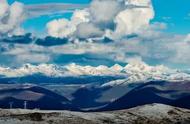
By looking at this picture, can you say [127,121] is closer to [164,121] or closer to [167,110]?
[164,121]

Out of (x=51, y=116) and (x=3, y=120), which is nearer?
(x=3, y=120)

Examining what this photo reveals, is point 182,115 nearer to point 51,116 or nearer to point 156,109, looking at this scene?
point 156,109

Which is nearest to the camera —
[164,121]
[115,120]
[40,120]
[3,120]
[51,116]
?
[3,120]

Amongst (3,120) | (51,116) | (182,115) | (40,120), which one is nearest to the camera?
(3,120)

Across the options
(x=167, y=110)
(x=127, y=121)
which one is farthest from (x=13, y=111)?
(x=167, y=110)

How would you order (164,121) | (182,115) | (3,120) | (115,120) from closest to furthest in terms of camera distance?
(3,120)
(115,120)
(164,121)
(182,115)

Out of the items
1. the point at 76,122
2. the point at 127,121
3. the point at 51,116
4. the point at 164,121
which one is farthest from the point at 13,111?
the point at 164,121
